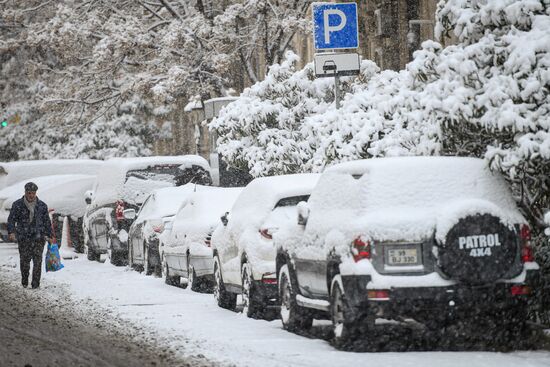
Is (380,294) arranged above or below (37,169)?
above

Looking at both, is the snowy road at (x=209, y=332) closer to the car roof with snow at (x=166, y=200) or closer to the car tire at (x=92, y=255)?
the car roof with snow at (x=166, y=200)

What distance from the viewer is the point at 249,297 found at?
14609mm

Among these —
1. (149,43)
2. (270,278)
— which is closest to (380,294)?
(270,278)

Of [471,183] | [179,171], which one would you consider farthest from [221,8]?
[471,183]

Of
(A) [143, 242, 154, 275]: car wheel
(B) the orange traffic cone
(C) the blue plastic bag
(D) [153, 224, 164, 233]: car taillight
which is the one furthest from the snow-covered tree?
(C) the blue plastic bag

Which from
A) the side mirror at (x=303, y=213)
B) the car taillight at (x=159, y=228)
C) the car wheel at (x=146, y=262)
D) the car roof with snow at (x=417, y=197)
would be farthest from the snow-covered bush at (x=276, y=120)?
the car roof with snow at (x=417, y=197)

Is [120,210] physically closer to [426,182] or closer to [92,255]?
[92,255]

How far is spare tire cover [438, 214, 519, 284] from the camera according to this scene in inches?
426

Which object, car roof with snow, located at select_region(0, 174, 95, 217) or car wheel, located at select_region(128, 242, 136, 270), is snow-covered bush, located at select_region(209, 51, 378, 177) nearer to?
car wheel, located at select_region(128, 242, 136, 270)

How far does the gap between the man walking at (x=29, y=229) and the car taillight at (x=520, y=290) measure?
10.4m

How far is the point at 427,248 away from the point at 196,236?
7.67 m

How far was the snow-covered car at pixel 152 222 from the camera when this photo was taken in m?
21.8

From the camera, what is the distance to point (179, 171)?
2433 centimetres

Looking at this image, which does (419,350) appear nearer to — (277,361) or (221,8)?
(277,361)
